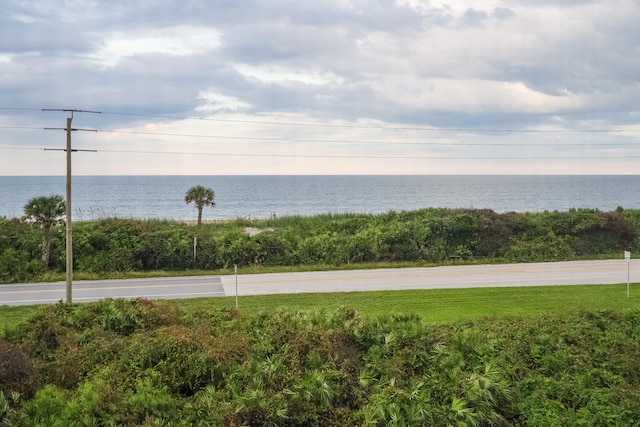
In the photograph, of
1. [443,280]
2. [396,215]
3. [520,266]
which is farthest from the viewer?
[396,215]

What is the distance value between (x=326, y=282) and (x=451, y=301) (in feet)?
19.6

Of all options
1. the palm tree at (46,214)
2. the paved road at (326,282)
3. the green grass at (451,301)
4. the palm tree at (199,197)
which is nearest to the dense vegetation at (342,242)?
the palm tree at (46,214)

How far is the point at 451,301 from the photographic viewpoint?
19.0 meters

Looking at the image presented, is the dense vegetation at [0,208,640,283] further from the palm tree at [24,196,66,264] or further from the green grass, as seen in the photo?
the green grass

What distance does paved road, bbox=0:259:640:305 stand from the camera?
2111cm

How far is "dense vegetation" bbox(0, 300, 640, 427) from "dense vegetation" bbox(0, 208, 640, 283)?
13.4 metres

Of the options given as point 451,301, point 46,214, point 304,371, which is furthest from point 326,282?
point 304,371

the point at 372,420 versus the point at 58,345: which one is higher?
Result: the point at 58,345

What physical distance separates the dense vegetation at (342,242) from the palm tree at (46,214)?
Answer: 2.35 ft

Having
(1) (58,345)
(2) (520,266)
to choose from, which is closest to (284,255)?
(2) (520,266)

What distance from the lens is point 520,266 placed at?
89.2 feet

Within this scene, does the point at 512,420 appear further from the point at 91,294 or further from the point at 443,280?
the point at 91,294

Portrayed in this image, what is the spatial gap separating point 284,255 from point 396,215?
→ 830 cm

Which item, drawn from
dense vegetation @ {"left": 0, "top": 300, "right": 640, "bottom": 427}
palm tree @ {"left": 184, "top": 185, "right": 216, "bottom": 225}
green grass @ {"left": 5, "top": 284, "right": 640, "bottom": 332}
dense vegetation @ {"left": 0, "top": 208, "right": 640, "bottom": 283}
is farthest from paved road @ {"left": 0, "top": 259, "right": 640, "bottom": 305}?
palm tree @ {"left": 184, "top": 185, "right": 216, "bottom": 225}
